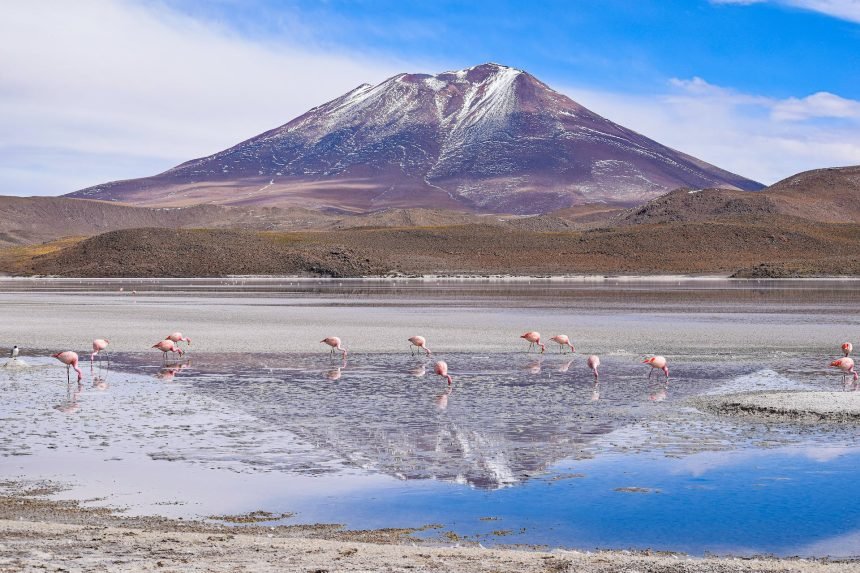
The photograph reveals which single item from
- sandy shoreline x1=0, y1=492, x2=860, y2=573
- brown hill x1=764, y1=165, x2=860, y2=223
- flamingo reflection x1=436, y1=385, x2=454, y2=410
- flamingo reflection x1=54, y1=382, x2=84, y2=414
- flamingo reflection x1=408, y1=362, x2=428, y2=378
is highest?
brown hill x1=764, y1=165, x2=860, y2=223

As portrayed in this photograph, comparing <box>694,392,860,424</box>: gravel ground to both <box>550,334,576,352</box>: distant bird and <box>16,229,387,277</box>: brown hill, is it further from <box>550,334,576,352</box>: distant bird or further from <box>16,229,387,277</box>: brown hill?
<box>16,229,387,277</box>: brown hill

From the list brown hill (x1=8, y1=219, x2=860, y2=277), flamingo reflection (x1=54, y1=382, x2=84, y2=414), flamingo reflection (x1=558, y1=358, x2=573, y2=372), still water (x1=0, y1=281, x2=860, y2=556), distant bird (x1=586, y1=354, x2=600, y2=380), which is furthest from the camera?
brown hill (x1=8, y1=219, x2=860, y2=277)

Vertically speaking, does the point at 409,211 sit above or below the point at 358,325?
above

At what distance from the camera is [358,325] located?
3403cm

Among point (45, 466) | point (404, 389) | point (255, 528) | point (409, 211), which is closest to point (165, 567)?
point (255, 528)

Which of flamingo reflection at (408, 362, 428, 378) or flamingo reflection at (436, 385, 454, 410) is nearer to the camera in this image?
flamingo reflection at (436, 385, 454, 410)

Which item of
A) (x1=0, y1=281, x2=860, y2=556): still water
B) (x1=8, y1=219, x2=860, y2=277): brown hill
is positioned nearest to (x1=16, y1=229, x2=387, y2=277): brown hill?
(x1=8, y1=219, x2=860, y2=277): brown hill

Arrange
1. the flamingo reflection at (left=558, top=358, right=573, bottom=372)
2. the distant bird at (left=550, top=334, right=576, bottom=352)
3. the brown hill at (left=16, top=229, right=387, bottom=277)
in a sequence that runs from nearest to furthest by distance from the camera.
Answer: the flamingo reflection at (left=558, top=358, right=573, bottom=372) < the distant bird at (left=550, top=334, right=576, bottom=352) < the brown hill at (left=16, top=229, right=387, bottom=277)

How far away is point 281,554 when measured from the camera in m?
7.88

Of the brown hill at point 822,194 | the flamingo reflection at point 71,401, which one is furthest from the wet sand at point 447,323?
the brown hill at point 822,194

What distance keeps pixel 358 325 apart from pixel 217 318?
21.0 ft

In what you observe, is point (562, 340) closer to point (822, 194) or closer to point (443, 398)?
point (443, 398)

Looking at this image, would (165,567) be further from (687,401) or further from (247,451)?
(687,401)

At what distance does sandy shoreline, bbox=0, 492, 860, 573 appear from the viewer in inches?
295
